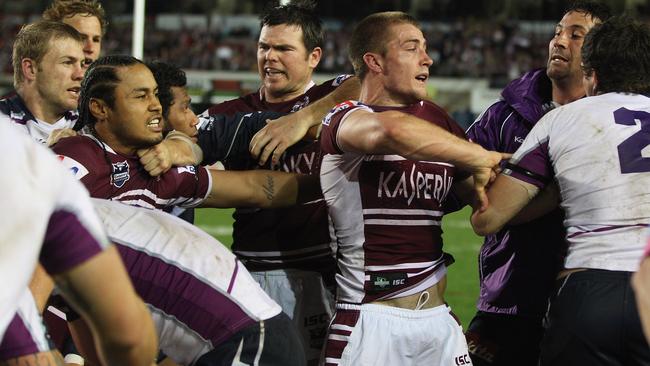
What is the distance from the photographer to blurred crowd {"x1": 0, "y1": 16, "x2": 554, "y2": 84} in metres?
28.4

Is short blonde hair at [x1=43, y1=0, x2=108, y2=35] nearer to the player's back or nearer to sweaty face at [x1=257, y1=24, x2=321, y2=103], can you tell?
sweaty face at [x1=257, y1=24, x2=321, y2=103]

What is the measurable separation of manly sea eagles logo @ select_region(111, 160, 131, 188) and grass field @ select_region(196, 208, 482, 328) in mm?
5165

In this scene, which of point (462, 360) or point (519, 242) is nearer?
point (462, 360)

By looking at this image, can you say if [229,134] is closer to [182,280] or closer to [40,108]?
[40,108]

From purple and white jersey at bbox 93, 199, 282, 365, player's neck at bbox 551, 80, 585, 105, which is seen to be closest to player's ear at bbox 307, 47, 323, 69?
player's neck at bbox 551, 80, 585, 105

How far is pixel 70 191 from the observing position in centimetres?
197

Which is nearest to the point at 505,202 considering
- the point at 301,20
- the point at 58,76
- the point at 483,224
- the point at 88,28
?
the point at 483,224

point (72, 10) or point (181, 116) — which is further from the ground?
point (72, 10)

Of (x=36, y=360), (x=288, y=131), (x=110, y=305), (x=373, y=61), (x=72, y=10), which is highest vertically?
(x=72, y=10)

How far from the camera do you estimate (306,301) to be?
5.05 metres

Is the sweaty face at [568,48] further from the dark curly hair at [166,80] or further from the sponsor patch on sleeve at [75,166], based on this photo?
the sponsor patch on sleeve at [75,166]

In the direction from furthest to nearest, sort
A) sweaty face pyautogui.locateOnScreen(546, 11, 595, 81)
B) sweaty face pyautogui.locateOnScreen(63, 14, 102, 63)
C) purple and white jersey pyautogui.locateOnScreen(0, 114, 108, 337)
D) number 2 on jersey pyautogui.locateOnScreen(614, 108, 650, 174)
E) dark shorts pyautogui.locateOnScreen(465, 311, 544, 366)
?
1. sweaty face pyautogui.locateOnScreen(63, 14, 102, 63)
2. sweaty face pyautogui.locateOnScreen(546, 11, 595, 81)
3. dark shorts pyautogui.locateOnScreen(465, 311, 544, 366)
4. number 2 on jersey pyautogui.locateOnScreen(614, 108, 650, 174)
5. purple and white jersey pyautogui.locateOnScreen(0, 114, 108, 337)

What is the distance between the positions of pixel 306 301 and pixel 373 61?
1.42 metres

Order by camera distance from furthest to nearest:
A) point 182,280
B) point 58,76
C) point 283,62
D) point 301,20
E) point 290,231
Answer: point 58,76 → point 301,20 → point 283,62 → point 290,231 → point 182,280
